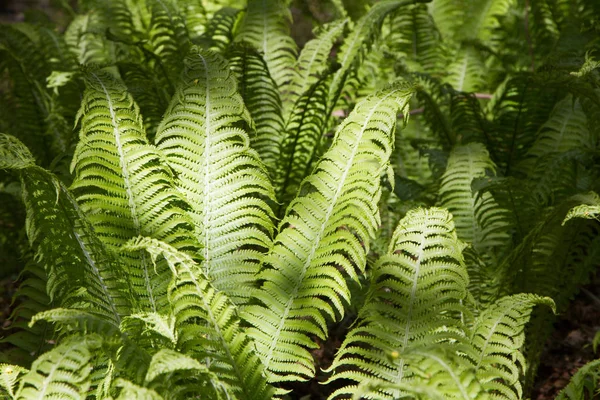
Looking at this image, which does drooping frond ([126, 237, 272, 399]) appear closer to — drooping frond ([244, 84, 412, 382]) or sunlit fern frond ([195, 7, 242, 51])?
drooping frond ([244, 84, 412, 382])

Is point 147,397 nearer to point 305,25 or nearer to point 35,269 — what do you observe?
point 35,269

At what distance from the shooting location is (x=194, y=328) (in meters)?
1.86

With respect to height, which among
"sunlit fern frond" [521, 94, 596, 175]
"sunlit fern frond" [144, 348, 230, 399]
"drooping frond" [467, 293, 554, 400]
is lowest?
"sunlit fern frond" [144, 348, 230, 399]

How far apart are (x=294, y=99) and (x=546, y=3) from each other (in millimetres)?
1833

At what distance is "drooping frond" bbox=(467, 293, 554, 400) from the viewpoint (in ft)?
6.12

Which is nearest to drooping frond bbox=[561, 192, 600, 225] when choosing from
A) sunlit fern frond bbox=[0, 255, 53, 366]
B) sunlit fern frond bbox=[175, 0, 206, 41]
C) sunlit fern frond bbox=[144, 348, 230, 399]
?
sunlit fern frond bbox=[144, 348, 230, 399]

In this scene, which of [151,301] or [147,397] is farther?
[151,301]

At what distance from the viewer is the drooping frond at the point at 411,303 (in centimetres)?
190

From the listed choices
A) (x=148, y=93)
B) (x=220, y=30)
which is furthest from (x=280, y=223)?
(x=220, y=30)

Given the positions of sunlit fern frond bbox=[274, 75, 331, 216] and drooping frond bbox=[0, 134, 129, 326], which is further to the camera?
sunlit fern frond bbox=[274, 75, 331, 216]

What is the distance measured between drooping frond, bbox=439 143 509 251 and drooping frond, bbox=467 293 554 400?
770 mm

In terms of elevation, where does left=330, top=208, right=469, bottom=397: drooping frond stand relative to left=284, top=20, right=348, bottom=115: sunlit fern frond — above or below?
below

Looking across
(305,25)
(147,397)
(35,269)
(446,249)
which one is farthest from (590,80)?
(305,25)

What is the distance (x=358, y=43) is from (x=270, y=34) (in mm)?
584
